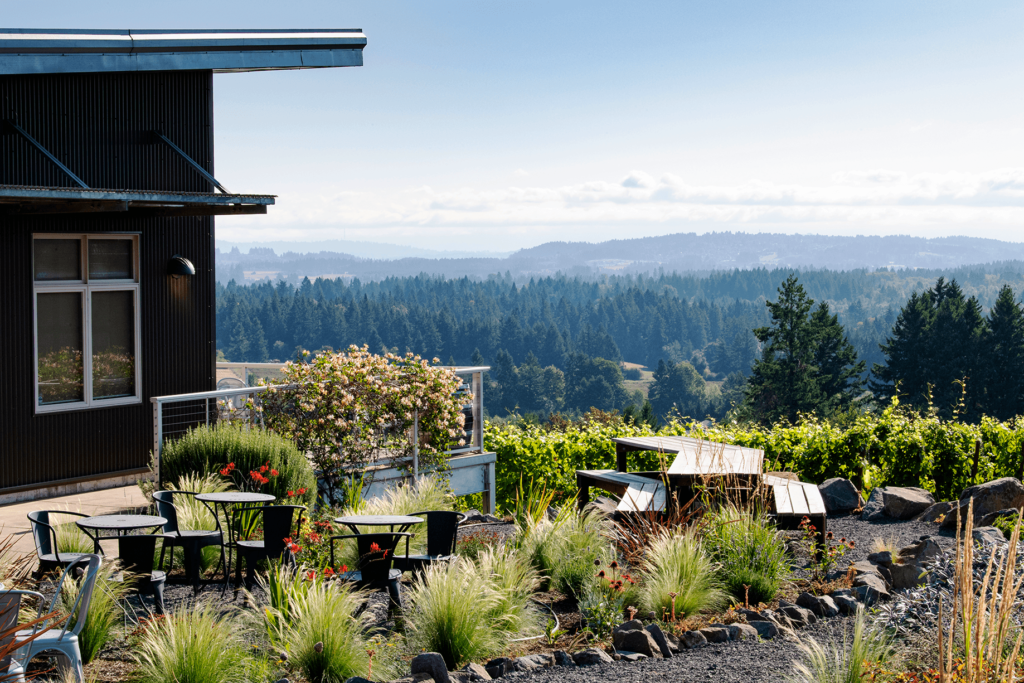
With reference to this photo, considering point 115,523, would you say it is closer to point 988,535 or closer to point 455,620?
point 455,620

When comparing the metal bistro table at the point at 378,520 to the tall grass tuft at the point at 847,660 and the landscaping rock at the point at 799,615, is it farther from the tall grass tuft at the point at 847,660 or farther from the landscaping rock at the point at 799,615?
the tall grass tuft at the point at 847,660

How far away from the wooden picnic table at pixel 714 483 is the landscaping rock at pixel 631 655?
1.50 m

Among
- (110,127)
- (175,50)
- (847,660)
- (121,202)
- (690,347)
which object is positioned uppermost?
(175,50)

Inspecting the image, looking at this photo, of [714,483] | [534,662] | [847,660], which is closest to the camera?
[847,660]

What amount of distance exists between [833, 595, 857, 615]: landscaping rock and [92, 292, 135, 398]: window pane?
22.1 feet

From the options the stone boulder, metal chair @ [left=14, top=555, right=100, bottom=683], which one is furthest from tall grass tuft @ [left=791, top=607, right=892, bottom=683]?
the stone boulder

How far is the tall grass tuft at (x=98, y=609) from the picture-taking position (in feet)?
13.2

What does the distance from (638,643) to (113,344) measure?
629cm

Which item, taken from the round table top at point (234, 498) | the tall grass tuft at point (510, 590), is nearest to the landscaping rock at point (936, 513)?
the tall grass tuft at point (510, 590)

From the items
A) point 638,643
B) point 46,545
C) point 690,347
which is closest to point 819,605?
point 638,643

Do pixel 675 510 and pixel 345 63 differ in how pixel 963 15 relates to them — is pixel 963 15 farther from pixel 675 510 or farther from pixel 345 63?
pixel 675 510

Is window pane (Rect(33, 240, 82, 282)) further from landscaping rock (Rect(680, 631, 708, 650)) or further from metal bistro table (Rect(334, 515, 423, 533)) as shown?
landscaping rock (Rect(680, 631, 708, 650))

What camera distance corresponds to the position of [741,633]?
4680mm

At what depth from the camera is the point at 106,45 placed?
805cm
